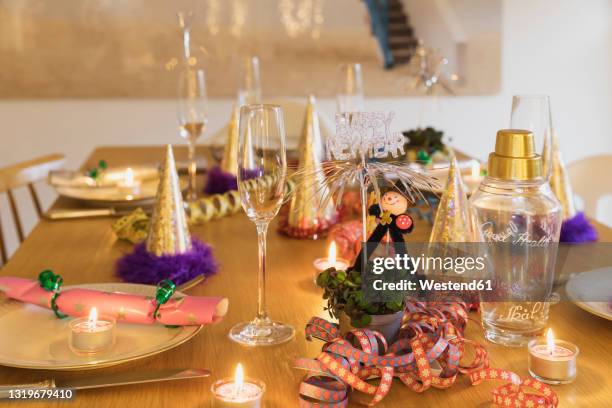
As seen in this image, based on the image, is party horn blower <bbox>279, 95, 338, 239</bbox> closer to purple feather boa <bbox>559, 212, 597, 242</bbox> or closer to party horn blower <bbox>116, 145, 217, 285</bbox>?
party horn blower <bbox>116, 145, 217, 285</bbox>

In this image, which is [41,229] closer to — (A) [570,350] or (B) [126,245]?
(B) [126,245]

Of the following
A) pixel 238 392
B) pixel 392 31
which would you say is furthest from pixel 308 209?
pixel 392 31

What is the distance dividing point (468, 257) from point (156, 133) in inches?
114

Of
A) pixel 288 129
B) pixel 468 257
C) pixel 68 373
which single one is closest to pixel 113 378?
pixel 68 373

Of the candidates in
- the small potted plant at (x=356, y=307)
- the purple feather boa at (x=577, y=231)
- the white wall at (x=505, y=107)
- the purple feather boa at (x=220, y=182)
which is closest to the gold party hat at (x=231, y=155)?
the purple feather boa at (x=220, y=182)

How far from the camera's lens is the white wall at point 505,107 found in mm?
3623

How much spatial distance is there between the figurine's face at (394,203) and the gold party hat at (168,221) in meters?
0.44

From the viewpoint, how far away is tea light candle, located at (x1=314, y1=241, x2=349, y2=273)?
1.11 meters

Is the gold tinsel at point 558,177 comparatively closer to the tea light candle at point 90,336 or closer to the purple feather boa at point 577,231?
the purple feather boa at point 577,231

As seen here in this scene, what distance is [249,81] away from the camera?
2.14 m

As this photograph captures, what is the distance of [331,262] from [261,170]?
29 centimetres

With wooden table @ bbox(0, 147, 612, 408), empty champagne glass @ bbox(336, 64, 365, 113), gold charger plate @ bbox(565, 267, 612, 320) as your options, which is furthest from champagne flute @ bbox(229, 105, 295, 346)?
empty champagne glass @ bbox(336, 64, 365, 113)

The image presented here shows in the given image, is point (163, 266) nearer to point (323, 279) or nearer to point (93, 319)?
point (93, 319)

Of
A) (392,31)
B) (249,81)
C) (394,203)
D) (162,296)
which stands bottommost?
(162,296)
